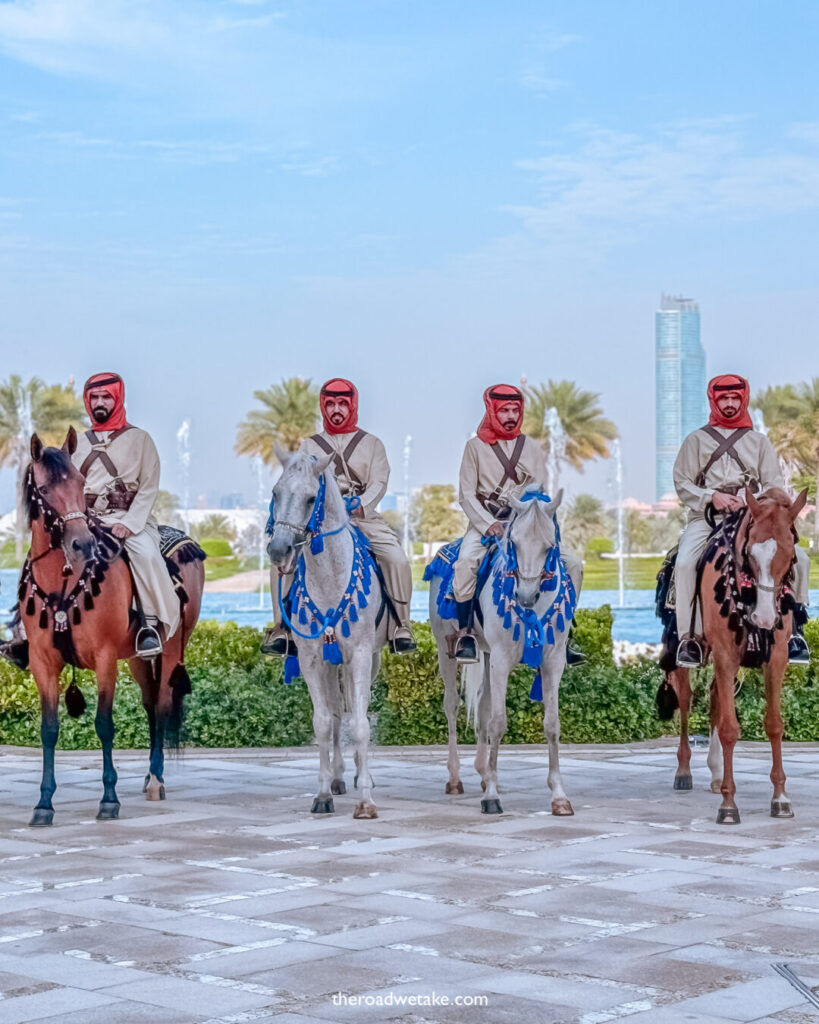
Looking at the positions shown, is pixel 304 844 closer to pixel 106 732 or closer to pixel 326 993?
pixel 106 732

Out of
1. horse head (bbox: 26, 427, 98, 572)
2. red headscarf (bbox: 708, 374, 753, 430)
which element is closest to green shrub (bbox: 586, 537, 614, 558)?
red headscarf (bbox: 708, 374, 753, 430)

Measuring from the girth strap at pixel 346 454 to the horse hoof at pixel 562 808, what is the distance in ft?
7.75

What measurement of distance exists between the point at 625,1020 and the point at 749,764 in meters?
7.11

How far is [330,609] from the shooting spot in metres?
9.74

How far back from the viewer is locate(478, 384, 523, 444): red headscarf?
10.3 meters

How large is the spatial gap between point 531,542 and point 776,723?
77.9 inches

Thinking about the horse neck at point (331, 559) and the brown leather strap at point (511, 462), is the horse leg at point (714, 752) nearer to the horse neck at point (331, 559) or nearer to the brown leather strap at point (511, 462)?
the brown leather strap at point (511, 462)

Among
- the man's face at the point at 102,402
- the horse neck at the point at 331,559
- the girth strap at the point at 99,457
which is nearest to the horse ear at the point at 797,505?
the horse neck at the point at 331,559

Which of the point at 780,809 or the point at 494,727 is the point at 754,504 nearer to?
the point at 780,809

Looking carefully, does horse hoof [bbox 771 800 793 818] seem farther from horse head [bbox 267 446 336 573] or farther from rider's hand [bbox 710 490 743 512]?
horse head [bbox 267 446 336 573]

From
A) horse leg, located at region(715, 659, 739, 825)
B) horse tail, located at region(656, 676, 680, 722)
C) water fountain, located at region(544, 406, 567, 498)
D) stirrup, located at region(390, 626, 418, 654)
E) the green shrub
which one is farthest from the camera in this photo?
the green shrub

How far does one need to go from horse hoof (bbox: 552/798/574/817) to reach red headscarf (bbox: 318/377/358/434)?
2739 mm

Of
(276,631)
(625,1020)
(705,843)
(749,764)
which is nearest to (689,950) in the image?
(625,1020)

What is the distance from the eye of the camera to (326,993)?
5578 millimetres
